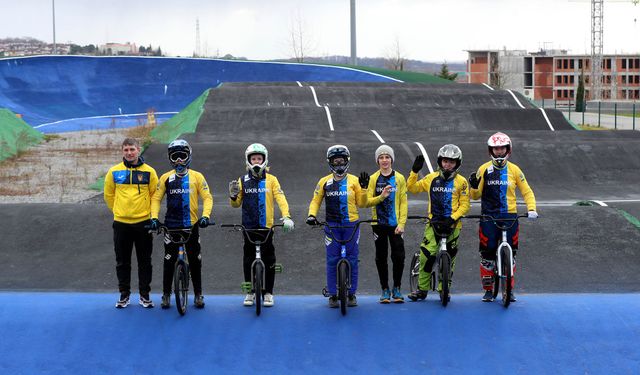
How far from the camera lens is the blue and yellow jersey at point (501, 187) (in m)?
8.76

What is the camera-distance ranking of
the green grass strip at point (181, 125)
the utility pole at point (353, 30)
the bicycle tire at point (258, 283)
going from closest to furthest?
the bicycle tire at point (258, 283) → the green grass strip at point (181, 125) → the utility pole at point (353, 30)

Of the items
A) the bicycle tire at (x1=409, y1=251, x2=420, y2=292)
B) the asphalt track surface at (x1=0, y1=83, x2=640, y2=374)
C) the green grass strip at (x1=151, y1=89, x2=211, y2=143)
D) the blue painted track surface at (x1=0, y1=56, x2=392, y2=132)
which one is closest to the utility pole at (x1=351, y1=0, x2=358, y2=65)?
the blue painted track surface at (x1=0, y1=56, x2=392, y2=132)

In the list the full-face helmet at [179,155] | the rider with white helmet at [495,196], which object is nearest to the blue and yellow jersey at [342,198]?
the rider with white helmet at [495,196]

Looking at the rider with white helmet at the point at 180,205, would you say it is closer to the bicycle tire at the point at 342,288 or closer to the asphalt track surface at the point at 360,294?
the asphalt track surface at the point at 360,294

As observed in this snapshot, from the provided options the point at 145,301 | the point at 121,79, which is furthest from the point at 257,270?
the point at 121,79

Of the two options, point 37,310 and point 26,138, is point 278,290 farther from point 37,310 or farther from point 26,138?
point 26,138

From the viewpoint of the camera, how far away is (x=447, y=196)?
28.8ft

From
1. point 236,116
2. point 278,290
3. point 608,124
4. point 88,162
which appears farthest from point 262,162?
point 608,124

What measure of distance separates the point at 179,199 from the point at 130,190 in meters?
0.56

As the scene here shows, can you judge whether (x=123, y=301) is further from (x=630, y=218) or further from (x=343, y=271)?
(x=630, y=218)

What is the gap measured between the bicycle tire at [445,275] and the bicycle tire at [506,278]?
0.58 meters

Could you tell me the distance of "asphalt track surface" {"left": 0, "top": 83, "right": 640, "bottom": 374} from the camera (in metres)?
7.39

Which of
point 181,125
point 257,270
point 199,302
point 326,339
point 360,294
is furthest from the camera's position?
point 181,125

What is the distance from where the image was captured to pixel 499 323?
792 centimetres
